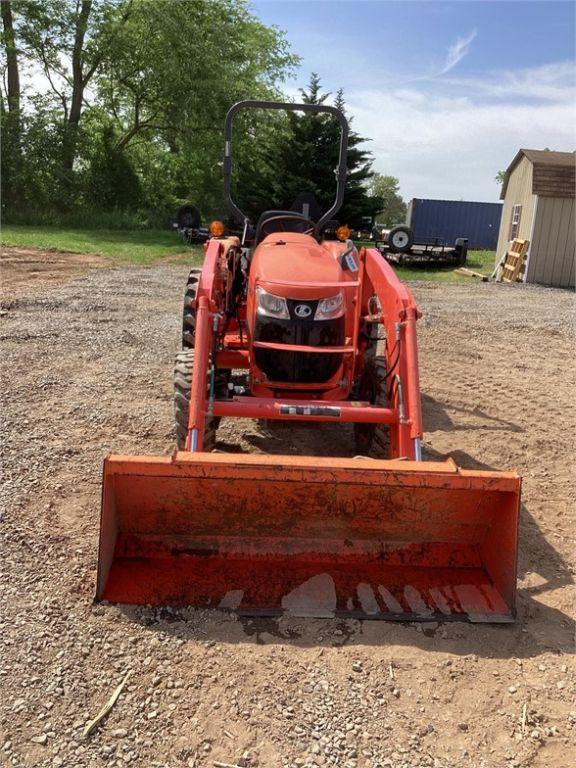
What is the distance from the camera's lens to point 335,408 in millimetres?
3805

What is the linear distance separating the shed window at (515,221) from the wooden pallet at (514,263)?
64cm

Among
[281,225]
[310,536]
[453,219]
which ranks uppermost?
[453,219]

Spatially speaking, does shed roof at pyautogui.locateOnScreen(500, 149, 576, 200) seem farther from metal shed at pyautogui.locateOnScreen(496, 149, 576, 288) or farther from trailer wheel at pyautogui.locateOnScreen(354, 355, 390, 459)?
trailer wheel at pyautogui.locateOnScreen(354, 355, 390, 459)

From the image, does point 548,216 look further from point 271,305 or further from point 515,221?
point 271,305

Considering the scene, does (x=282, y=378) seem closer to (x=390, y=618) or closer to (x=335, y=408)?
(x=335, y=408)

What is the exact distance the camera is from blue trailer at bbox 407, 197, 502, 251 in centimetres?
3027

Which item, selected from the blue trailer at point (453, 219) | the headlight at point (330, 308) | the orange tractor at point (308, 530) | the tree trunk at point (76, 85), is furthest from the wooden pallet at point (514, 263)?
the tree trunk at point (76, 85)

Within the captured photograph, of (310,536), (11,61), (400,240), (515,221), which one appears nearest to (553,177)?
(515,221)

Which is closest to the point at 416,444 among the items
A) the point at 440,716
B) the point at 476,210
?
the point at 440,716

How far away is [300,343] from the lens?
13.4 feet

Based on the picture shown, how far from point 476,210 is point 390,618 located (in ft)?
98.3

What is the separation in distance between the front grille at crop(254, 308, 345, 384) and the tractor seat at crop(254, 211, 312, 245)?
4.40ft

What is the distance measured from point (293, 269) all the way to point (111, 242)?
16405mm

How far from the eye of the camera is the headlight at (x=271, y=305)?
13.3ft
